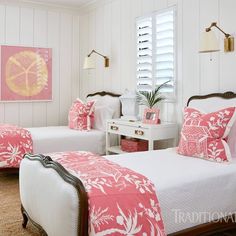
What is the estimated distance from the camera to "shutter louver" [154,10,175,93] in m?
3.58

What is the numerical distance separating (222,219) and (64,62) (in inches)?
158

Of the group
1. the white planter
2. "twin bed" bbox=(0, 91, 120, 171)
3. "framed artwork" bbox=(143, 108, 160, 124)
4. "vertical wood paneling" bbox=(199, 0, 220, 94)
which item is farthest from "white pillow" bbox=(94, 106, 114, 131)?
"vertical wood paneling" bbox=(199, 0, 220, 94)

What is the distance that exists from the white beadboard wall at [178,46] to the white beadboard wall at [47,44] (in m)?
0.19

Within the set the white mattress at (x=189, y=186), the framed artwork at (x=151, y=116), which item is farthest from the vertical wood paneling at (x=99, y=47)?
the white mattress at (x=189, y=186)

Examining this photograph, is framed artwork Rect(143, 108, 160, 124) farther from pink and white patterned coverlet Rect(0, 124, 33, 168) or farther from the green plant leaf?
pink and white patterned coverlet Rect(0, 124, 33, 168)

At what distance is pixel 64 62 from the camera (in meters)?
5.44

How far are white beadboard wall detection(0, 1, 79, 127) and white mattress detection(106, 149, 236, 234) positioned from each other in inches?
121

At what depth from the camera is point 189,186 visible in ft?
6.56

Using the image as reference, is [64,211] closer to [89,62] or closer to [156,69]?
[156,69]

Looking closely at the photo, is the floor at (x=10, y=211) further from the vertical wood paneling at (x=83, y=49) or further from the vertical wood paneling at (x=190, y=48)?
the vertical wood paneling at (x=83, y=49)

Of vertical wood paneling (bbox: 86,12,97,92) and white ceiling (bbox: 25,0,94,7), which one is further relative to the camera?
vertical wood paneling (bbox: 86,12,97,92)

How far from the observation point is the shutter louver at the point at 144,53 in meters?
3.90

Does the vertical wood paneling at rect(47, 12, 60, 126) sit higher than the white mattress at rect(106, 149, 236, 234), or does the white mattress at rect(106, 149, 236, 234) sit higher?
the vertical wood paneling at rect(47, 12, 60, 126)
